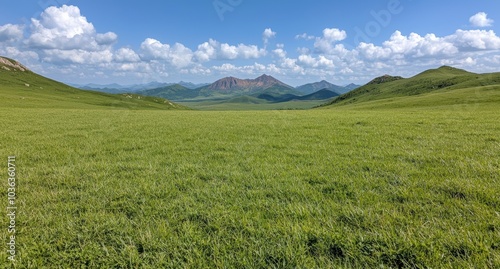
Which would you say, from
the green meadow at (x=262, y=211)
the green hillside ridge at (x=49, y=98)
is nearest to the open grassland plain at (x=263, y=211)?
the green meadow at (x=262, y=211)

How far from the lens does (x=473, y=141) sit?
1116 centimetres

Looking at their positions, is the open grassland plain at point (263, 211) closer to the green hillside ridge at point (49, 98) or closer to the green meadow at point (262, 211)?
the green meadow at point (262, 211)

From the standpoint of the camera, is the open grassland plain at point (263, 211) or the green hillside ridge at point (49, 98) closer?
the open grassland plain at point (263, 211)

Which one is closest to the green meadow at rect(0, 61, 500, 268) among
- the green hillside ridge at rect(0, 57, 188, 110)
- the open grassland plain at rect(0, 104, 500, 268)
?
the open grassland plain at rect(0, 104, 500, 268)

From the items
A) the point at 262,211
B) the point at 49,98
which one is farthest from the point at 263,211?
the point at 49,98

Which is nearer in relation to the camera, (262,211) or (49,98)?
(262,211)

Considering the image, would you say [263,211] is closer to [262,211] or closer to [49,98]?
[262,211]

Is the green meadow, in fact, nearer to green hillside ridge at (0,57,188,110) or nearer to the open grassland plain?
the open grassland plain

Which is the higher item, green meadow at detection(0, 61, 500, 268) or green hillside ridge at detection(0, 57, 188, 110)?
green hillside ridge at detection(0, 57, 188, 110)

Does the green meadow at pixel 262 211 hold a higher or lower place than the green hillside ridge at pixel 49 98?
lower

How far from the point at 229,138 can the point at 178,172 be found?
6522 millimetres

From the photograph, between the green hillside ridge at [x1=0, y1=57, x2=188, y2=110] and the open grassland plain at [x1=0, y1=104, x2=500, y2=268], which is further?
the green hillside ridge at [x1=0, y1=57, x2=188, y2=110]

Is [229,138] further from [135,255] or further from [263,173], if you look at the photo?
[135,255]

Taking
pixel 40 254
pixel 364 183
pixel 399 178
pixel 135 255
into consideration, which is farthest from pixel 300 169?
pixel 40 254
